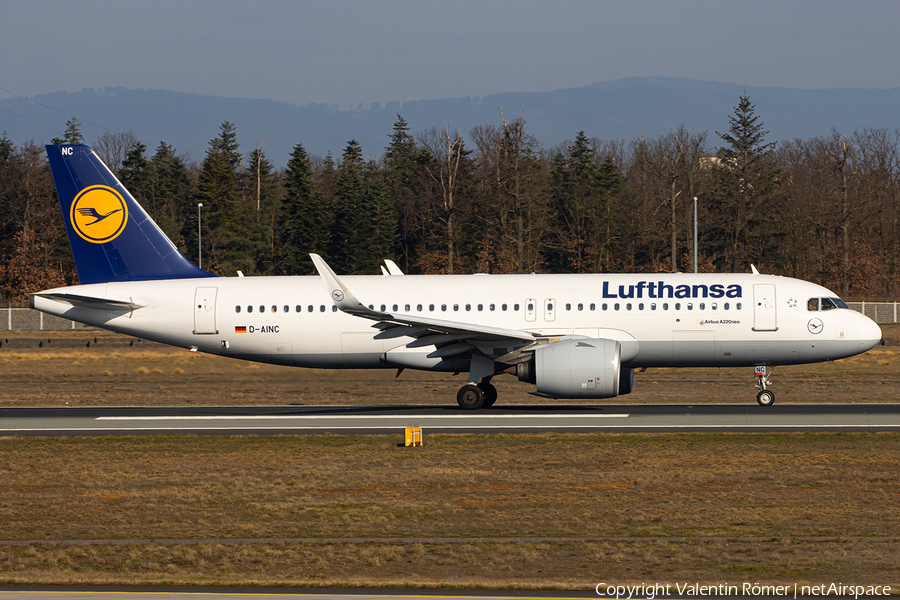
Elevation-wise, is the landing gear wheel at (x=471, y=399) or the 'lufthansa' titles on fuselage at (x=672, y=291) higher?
the 'lufthansa' titles on fuselage at (x=672, y=291)

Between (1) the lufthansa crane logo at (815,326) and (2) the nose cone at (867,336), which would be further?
(1) the lufthansa crane logo at (815,326)

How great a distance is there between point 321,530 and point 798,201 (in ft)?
279

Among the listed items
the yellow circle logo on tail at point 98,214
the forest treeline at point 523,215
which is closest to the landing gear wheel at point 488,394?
the yellow circle logo on tail at point 98,214

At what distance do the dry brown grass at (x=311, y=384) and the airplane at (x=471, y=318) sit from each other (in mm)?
1721

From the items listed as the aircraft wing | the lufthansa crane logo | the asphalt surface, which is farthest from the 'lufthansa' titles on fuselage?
the asphalt surface

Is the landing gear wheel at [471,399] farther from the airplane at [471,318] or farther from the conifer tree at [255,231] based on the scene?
the conifer tree at [255,231]

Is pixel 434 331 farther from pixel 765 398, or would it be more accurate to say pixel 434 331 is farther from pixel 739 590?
pixel 739 590

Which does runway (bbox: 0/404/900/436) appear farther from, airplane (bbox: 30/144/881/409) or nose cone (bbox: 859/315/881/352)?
nose cone (bbox: 859/315/881/352)

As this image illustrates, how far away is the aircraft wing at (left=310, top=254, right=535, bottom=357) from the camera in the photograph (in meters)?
26.6

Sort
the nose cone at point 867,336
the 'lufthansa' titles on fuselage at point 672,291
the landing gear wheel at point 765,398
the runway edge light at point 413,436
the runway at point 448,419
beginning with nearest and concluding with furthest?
the runway edge light at point 413,436 < the runway at point 448,419 < the nose cone at point 867,336 < the landing gear wheel at point 765,398 < the 'lufthansa' titles on fuselage at point 672,291

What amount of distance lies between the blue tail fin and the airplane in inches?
1.8

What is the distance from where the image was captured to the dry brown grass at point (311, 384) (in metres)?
31.0

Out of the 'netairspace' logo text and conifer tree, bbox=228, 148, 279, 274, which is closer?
the 'netairspace' logo text

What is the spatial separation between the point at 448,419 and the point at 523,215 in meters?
57.9
